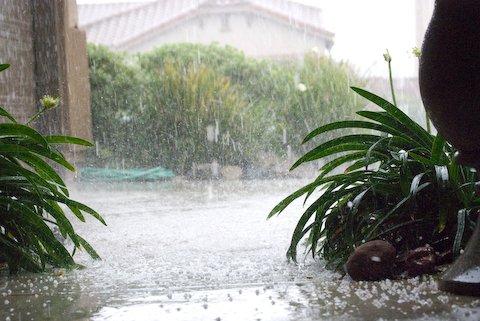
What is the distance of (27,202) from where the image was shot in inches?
98.2

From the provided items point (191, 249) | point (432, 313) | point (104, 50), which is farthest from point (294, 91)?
point (432, 313)

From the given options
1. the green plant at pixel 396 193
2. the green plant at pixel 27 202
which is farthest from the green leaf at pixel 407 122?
the green plant at pixel 27 202

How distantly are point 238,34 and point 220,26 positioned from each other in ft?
1.23

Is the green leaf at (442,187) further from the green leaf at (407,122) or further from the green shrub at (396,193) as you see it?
the green leaf at (407,122)

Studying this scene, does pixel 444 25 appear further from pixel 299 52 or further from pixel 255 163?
pixel 299 52

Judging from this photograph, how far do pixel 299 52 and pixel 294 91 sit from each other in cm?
122

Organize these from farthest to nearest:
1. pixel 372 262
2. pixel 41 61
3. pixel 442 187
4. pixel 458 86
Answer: pixel 41 61 < pixel 442 187 < pixel 372 262 < pixel 458 86

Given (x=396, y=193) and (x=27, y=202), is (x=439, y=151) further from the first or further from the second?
(x=27, y=202)

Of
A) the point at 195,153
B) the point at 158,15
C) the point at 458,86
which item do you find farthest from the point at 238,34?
the point at 458,86

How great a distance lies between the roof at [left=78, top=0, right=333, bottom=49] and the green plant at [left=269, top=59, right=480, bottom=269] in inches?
386

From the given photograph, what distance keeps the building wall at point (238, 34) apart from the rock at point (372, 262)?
32.1ft

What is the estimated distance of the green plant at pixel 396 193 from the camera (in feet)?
7.44

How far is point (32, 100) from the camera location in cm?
502

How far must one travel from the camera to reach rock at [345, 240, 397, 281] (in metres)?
2.12
